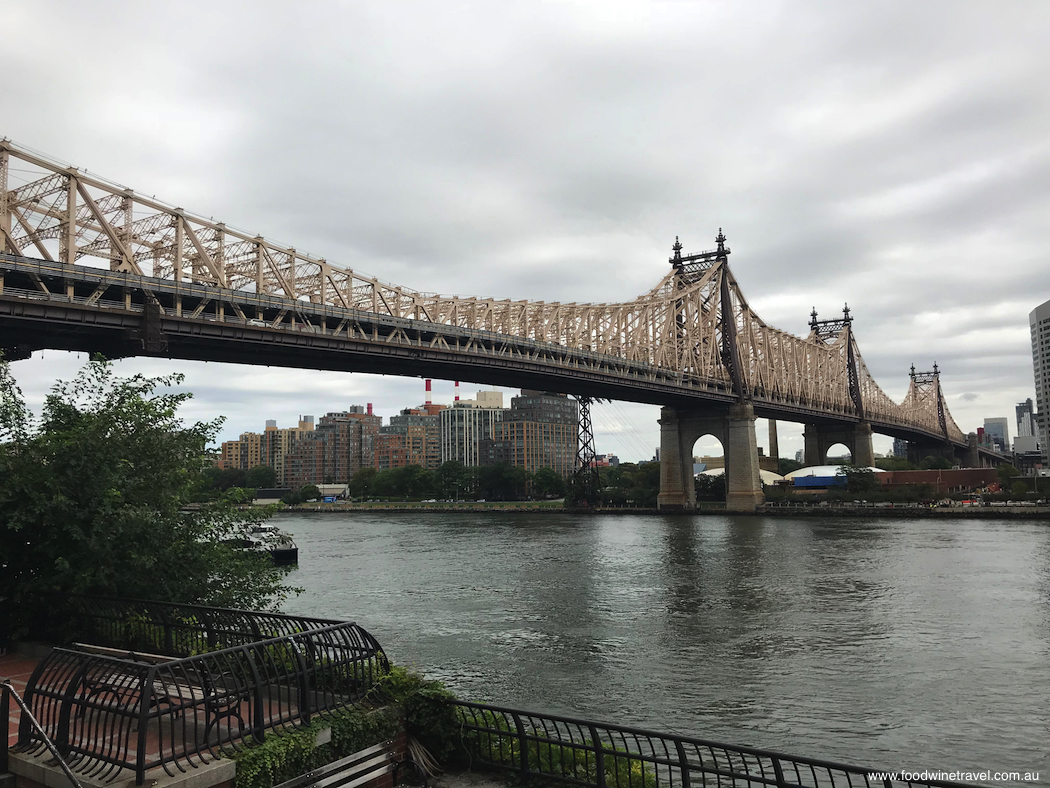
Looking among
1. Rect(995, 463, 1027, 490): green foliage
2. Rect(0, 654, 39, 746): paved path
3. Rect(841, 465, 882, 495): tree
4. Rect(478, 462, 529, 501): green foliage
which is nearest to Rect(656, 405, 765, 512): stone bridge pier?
Rect(841, 465, 882, 495): tree

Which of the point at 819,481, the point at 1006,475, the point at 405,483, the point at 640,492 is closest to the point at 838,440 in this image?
the point at 1006,475

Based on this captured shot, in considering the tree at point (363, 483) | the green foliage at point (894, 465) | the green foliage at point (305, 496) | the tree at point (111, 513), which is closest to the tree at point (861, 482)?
the green foliage at point (894, 465)

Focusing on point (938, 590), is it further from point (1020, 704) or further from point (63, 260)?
point (63, 260)

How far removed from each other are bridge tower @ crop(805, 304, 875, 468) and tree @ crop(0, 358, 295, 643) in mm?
122835

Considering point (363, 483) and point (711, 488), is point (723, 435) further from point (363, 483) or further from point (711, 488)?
point (363, 483)

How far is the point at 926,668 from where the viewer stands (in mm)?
19656

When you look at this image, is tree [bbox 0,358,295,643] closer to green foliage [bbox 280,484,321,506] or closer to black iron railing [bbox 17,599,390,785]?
black iron railing [bbox 17,599,390,785]

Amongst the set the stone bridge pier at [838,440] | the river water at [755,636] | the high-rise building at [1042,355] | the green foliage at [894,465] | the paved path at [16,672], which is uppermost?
the high-rise building at [1042,355]

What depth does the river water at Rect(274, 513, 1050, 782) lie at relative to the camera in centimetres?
1549

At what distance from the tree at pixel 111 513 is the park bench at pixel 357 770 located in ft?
20.1

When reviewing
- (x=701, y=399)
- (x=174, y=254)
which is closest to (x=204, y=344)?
(x=174, y=254)

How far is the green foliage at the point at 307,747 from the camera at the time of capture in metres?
8.12

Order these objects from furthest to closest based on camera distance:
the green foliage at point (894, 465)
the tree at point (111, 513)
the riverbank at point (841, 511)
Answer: the green foliage at point (894, 465), the riverbank at point (841, 511), the tree at point (111, 513)

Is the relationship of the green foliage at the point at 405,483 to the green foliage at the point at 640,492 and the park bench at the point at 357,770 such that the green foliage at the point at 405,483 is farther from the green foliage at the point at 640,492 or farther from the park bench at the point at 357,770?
the park bench at the point at 357,770
